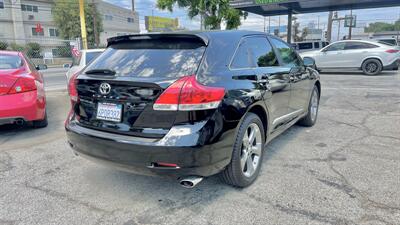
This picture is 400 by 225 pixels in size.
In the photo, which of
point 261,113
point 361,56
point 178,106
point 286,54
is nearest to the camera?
point 178,106

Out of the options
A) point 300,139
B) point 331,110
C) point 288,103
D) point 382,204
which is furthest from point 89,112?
point 331,110

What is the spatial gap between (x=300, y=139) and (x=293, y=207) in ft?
7.17

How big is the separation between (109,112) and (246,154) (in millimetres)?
1442

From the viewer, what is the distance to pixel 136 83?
2627 mm

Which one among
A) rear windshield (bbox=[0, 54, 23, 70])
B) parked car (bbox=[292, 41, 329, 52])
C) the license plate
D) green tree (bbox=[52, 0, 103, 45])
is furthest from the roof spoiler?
green tree (bbox=[52, 0, 103, 45])

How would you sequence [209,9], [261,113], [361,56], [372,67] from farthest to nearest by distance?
[209,9] < [361,56] < [372,67] < [261,113]

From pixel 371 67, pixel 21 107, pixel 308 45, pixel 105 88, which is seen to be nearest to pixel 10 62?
pixel 21 107

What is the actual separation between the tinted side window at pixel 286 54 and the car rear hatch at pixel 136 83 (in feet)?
5.95

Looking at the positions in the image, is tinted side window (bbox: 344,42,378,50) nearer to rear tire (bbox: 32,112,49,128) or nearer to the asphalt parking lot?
the asphalt parking lot

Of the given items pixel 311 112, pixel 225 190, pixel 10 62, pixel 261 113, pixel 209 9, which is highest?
pixel 209 9

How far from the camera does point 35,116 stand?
199 inches

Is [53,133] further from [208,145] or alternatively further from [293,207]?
[293,207]

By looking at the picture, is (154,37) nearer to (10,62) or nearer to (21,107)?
(21,107)

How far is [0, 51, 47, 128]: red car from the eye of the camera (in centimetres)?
465
